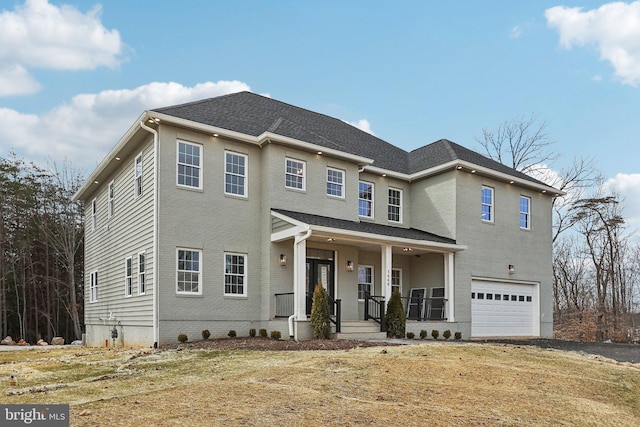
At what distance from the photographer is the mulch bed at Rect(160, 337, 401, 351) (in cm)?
1204

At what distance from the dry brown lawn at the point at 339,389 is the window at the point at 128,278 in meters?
5.31

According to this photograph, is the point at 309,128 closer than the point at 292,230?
No

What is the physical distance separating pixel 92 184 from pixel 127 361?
11773 mm

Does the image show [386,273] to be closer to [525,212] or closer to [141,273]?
[141,273]

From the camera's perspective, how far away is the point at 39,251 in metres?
29.8

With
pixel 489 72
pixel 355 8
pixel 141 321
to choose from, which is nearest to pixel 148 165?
pixel 141 321

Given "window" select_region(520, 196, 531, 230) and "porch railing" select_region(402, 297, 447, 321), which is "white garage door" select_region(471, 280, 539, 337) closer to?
"porch railing" select_region(402, 297, 447, 321)

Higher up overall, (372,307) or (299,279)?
(299,279)

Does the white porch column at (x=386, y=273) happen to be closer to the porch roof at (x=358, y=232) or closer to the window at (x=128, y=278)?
the porch roof at (x=358, y=232)

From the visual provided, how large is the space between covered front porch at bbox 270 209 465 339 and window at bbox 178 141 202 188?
240cm

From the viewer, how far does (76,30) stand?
19922 mm

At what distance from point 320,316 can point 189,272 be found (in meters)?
3.68

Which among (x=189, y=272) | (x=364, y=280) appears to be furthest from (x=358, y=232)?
(x=189, y=272)

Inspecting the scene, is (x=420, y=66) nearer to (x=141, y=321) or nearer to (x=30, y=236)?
(x=141, y=321)
